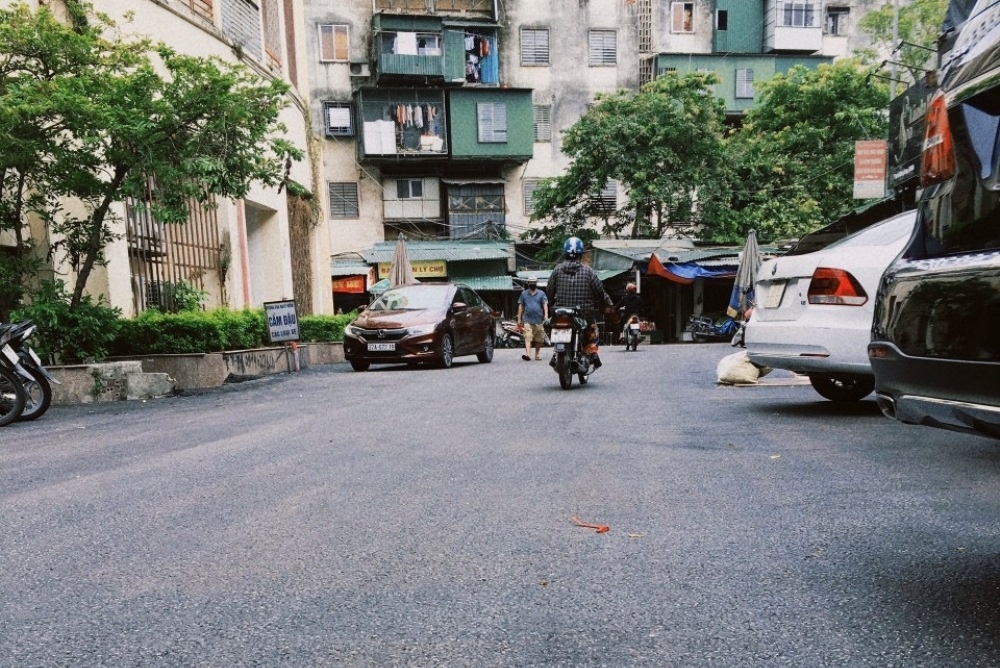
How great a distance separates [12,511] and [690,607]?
3.40 metres

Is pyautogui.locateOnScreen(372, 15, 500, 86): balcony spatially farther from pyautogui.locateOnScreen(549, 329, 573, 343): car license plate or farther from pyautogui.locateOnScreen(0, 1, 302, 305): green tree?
pyautogui.locateOnScreen(549, 329, 573, 343): car license plate

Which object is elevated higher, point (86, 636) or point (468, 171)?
point (468, 171)

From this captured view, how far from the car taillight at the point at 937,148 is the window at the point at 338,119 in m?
30.8

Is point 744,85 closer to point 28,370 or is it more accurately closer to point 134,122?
point 134,122

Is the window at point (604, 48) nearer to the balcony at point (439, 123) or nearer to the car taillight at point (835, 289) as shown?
the balcony at point (439, 123)

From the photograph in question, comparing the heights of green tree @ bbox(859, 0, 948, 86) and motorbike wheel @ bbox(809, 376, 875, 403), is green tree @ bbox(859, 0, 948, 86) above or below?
above

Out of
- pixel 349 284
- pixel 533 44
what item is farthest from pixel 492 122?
pixel 349 284

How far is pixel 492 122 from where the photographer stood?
31156mm

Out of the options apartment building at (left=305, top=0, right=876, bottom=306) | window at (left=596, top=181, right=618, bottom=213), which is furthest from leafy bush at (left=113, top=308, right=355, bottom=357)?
window at (left=596, top=181, right=618, bottom=213)

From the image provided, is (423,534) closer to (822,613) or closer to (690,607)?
(690,607)


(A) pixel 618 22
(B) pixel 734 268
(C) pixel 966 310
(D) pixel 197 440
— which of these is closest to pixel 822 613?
(C) pixel 966 310

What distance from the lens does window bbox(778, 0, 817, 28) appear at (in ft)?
110

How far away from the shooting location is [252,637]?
228 centimetres

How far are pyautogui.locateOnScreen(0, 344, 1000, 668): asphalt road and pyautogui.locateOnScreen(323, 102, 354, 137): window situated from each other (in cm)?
2725
